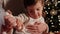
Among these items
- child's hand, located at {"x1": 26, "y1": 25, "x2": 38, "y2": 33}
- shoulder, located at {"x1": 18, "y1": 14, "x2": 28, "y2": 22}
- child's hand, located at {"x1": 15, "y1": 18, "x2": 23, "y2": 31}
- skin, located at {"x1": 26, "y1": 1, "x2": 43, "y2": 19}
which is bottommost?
child's hand, located at {"x1": 26, "y1": 25, "x2": 38, "y2": 33}

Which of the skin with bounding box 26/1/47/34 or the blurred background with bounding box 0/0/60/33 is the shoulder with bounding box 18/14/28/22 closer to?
the skin with bounding box 26/1/47/34

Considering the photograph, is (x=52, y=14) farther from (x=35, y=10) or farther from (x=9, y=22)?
(x=9, y=22)

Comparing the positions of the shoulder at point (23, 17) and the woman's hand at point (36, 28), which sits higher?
the shoulder at point (23, 17)

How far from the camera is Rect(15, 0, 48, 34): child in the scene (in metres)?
1.01

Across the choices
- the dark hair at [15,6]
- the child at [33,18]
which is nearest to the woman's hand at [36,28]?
the child at [33,18]

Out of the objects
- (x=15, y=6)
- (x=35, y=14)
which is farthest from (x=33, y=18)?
(x=15, y=6)

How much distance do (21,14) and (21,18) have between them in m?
0.03

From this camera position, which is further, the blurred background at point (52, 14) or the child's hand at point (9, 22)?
the blurred background at point (52, 14)

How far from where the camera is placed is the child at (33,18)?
1.01 meters

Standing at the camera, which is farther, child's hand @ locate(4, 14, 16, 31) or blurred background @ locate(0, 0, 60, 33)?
blurred background @ locate(0, 0, 60, 33)

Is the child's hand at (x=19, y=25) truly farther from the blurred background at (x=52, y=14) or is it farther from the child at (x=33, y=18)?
the blurred background at (x=52, y=14)

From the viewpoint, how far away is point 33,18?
3.37 ft

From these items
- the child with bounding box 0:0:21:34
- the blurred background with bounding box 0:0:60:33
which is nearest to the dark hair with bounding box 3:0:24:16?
the child with bounding box 0:0:21:34

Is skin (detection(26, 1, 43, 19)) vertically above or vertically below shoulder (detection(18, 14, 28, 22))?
above
